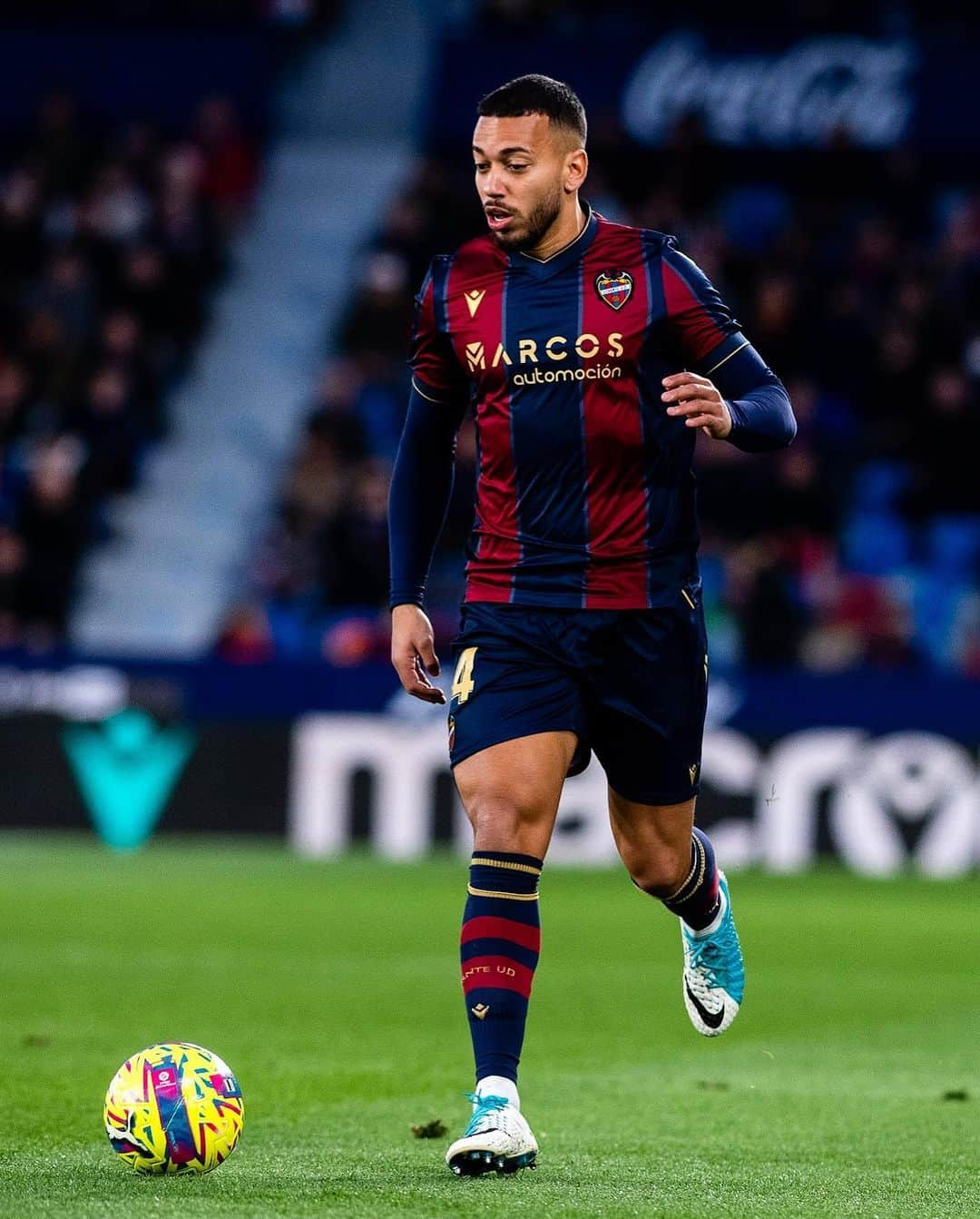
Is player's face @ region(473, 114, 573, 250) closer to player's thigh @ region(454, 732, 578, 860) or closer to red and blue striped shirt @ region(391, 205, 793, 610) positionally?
red and blue striped shirt @ region(391, 205, 793, 610)

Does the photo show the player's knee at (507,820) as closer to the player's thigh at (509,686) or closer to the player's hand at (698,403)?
the player's thigh at (509,686)

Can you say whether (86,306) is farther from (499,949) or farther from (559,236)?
(499,949)

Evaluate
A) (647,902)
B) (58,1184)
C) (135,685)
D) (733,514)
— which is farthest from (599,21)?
(58,1184)

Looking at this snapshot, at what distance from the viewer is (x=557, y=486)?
5.25m

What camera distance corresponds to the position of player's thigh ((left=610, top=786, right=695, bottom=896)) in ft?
18.3

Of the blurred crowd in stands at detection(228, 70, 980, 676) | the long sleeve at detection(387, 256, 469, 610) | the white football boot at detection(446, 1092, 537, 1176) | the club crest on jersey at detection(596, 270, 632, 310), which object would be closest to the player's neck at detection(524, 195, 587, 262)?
the club crest on jersey at detection(596, 270, 632, 310)

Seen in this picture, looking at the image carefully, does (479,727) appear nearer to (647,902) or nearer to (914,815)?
(647,902)

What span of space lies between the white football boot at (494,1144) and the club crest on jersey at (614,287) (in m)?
1.83

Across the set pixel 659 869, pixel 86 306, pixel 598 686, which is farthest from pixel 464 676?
pixel 86 306

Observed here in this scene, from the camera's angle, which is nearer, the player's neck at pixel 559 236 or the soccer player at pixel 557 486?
the soccer player at pixel 557 486

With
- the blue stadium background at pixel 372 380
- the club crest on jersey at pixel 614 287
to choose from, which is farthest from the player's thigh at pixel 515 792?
the blue stadium background at pixel 372 380

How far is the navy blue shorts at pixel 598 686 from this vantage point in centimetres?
512

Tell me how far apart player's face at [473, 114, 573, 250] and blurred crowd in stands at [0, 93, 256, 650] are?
12313 mm

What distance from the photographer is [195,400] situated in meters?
21.0
